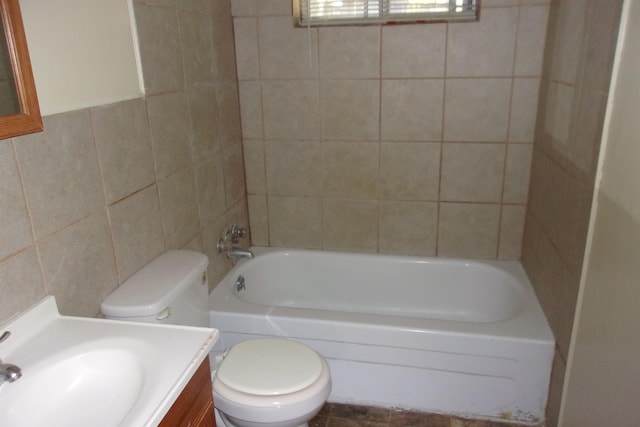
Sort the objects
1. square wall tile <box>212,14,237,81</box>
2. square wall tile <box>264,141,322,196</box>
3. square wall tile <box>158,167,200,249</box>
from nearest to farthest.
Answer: square wall tile <box>158,167,200,249</box>
square wall tile <box>212,14,237,81</box>
square wall tile <box>264,141,322,196</box>

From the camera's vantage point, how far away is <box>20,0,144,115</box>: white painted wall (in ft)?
3.88

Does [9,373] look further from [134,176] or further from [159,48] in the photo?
[159,48]

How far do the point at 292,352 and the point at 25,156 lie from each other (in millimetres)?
1009

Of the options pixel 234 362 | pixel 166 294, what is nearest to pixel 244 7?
pixel 166 294

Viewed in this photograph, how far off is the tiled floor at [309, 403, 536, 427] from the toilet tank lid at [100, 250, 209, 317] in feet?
2.73

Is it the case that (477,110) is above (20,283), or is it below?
above

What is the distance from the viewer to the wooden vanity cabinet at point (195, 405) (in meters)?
1.01

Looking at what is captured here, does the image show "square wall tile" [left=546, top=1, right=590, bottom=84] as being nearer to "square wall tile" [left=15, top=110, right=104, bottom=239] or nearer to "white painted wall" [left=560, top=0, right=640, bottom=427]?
"white painted wall" [left=560, top=0, right=640, bottom=427]

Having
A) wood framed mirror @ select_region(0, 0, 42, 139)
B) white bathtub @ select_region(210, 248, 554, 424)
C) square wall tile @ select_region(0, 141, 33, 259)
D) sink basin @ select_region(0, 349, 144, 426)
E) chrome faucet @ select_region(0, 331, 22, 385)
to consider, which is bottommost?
white bathtub @ select_region(210, 248, 554, 424)

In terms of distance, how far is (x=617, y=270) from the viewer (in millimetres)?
1276

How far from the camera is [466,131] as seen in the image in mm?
2316

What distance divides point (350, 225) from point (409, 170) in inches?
16.7

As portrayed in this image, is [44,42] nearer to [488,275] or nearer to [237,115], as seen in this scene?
[237,115]

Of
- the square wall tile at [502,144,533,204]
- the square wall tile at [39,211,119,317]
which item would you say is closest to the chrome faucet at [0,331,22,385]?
the square wall tile at [39,211,119,317]
